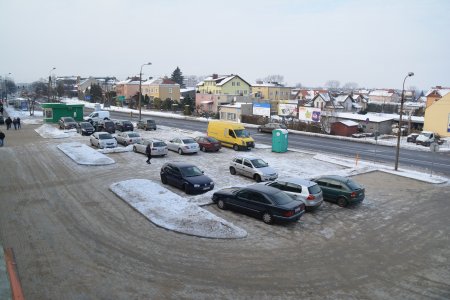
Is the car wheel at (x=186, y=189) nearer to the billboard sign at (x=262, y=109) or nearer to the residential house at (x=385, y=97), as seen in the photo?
the billboard sign at (x=262, y=109)

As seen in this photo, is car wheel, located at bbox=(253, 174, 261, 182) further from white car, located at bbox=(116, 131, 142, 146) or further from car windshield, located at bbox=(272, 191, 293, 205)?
white car, located at bbox=(116, 131, 142, 146)

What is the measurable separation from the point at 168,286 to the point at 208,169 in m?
14.6

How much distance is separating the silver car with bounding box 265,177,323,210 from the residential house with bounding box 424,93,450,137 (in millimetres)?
40343

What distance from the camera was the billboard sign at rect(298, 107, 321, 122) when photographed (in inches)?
2061

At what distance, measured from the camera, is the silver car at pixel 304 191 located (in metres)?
16.1

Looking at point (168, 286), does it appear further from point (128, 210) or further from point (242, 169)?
point (242, 169)

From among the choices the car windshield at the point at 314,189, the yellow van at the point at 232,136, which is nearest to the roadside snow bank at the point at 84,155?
the yellow van at the point at 232,136

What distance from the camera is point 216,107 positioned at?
74562mm

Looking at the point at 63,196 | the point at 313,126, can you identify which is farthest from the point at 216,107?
the point at 63,196

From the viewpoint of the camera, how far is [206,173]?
22.9 metres

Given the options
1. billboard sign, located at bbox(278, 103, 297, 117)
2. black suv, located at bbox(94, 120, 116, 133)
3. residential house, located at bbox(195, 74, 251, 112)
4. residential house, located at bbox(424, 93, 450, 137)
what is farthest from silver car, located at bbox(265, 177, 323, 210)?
residential house, located at bbox(195, 74, 251, 112)

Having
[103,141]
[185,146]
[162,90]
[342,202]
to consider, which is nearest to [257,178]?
[342,202]

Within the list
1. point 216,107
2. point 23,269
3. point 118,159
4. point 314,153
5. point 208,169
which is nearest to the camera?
point 23,269

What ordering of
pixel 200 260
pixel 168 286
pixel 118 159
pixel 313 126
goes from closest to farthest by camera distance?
pixel 168 286
pixel 200 260
pixel 118 159
pixel 313 126
